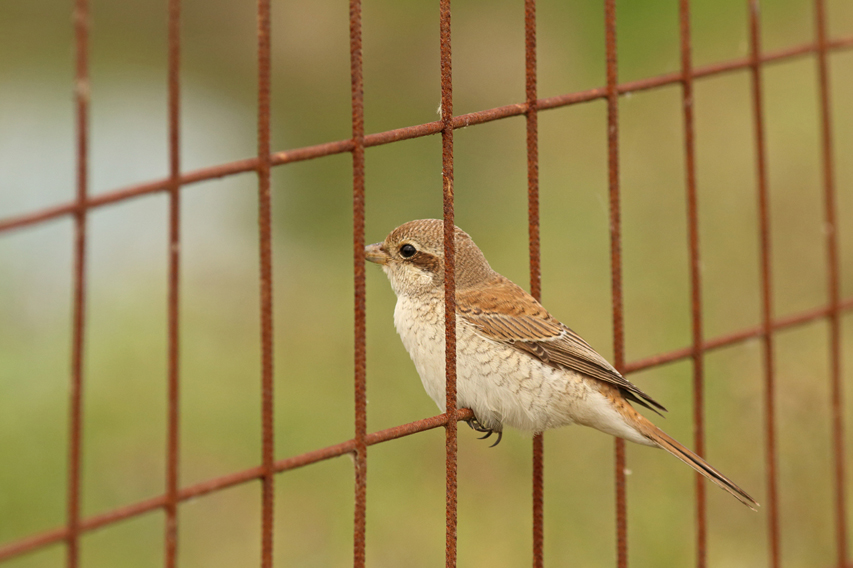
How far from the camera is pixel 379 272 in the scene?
6.95m

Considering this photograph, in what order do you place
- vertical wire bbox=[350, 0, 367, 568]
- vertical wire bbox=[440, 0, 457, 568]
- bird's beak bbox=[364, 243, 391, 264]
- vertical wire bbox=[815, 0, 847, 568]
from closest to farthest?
vertical wire bbox=[350, 0, 367, 568] → vertical wire bbox=[440, 0, 457, 568] → bird's beak bbox=[364, 243, 391, 264] → vertical wire bbox=[815, 0, 847, 568]

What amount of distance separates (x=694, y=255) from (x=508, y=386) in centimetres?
73

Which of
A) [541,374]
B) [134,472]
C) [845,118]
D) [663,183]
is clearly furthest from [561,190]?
[541,374]

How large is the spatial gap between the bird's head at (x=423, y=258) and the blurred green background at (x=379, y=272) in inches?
78.2

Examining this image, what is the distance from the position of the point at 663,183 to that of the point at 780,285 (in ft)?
4.37

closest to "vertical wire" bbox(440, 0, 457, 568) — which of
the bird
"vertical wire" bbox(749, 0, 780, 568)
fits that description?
the bird

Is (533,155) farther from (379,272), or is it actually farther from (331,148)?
(379,272)

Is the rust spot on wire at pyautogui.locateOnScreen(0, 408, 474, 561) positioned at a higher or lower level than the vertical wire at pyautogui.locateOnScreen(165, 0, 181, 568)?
lower

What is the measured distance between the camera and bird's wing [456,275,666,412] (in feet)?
9.74

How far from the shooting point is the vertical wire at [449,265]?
2322 millimetres

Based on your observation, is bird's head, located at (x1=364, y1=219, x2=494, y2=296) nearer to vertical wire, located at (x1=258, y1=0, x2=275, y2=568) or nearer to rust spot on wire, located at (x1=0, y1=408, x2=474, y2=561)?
rust spot on wire, located at (x1=0, y1=408, x2=474, y2=561)

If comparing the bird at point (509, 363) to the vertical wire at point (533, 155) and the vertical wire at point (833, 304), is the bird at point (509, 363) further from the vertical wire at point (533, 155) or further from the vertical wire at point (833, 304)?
the vertical wire at point (833, 304)

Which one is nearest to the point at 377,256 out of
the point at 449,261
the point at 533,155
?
the point at 533,155

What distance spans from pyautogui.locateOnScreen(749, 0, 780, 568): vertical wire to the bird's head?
93 centimetres
